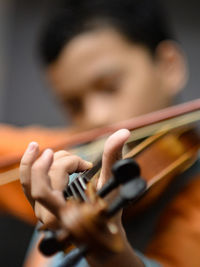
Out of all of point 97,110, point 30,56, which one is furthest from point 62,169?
point 30,56

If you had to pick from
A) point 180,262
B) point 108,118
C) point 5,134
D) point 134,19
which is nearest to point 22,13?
point 5,134

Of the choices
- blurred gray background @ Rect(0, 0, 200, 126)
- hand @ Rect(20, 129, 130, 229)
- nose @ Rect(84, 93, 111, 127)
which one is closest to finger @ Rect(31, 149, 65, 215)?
hand @ Rect(20, 129, 130, 229)

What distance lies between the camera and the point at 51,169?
19 cm

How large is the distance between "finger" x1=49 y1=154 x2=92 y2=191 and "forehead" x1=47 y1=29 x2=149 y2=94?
0.33 metres

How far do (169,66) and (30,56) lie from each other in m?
0.66

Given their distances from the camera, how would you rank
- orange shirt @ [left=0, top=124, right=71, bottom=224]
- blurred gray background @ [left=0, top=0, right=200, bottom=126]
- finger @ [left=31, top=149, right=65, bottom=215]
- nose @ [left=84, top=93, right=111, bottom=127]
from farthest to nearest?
blurred gray background @ [left=0, top=0, right=200, bottom=126] → orange shirt @ [left=0, top=124, right=71, bottom=224] → nose @ [left=84, top=93, right=111, bottom=127] → finger @ [left=31, top=149, right=65, bottom=215]

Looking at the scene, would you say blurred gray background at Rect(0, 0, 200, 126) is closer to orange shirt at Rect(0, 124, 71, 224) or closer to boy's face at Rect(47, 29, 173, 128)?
orange shirt at Rect(0, 124, 71, 224)

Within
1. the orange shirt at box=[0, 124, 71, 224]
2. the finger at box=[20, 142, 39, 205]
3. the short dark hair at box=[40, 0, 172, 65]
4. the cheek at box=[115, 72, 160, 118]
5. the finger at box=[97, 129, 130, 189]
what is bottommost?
the orange shirt at box=[0, 124, 71, 224]

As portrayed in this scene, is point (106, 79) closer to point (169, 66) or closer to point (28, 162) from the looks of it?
point (169, 66)

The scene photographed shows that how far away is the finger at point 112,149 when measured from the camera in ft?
0.61

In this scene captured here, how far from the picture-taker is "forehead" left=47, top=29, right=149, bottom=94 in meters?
0.52

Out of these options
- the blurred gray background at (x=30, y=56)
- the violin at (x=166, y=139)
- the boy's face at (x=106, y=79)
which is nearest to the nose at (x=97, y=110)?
the boy's face at (x=106, y=79)

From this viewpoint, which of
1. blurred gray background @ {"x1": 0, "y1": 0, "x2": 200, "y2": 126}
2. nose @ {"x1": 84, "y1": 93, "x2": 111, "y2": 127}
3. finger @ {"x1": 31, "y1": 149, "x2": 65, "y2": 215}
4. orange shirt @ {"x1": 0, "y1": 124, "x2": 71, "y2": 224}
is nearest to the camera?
finger @ {"x1": 31, "y1": 149, "x2": 65, "y2": 215}

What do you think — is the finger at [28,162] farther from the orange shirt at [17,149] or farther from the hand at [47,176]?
the orange shirt at [17,149]
